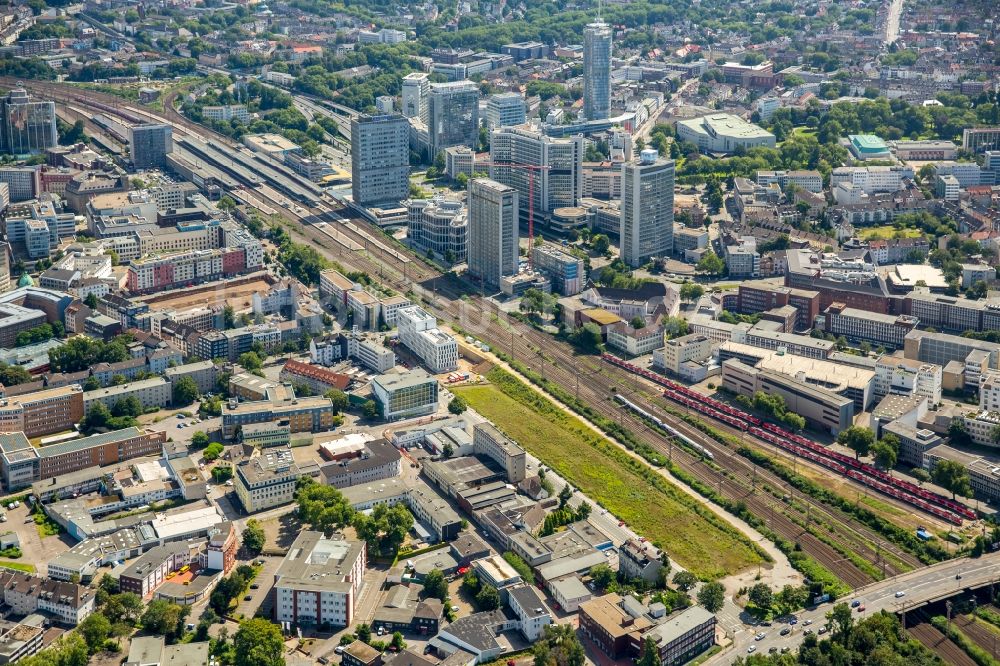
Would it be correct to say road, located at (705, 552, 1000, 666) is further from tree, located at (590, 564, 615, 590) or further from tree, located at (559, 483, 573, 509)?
tree, located at (559, 483, 573, 509)

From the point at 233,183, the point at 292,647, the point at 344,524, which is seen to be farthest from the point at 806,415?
the point at 233,183

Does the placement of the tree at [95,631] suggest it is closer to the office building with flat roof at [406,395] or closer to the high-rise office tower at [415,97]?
the office building with flat roof at [406,395]

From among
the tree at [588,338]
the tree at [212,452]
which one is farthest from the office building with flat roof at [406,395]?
the tree at [588,338]

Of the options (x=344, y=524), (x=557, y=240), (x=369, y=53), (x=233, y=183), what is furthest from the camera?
(x=369, y=53)

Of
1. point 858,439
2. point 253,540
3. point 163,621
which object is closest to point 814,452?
point 858,439

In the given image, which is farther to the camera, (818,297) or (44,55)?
(44,55)

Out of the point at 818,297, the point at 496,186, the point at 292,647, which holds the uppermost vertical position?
the point at 496,186

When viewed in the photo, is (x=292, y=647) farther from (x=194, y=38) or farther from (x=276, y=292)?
(x=194, y=38)
